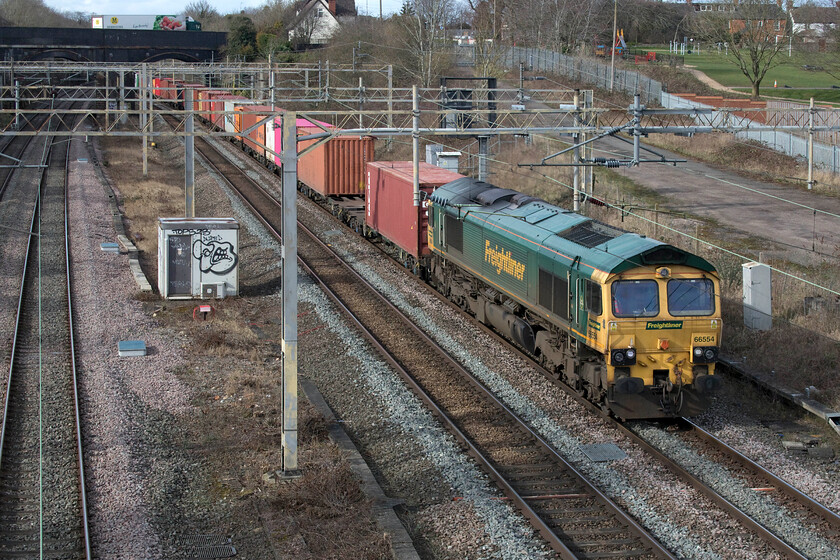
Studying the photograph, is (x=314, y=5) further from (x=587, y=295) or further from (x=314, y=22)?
(x=587, y=295)

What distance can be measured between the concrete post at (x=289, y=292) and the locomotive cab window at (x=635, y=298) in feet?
16.2

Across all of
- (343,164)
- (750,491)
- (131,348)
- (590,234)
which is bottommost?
(750,491)

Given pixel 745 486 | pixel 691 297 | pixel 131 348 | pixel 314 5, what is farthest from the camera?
pixel 314 5

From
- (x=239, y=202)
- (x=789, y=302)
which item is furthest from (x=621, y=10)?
(x=789, y=302)

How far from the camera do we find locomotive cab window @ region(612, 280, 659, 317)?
13.7m

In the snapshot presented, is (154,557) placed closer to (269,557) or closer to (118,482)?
(269,557)

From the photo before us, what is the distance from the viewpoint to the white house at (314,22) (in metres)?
102

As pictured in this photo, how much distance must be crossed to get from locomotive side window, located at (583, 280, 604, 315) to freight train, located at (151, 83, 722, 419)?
0.05ft

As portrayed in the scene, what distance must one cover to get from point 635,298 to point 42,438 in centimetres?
943

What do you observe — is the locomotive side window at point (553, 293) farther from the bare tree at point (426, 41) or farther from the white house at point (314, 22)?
the white house at point (314, 22)

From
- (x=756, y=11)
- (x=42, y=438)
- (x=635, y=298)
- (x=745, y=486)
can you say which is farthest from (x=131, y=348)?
(x=756, y=11)

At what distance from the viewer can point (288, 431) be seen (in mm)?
12359

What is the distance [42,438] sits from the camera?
13672mm

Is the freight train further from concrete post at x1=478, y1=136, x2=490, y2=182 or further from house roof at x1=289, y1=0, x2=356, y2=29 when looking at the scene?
house roof at x1=289, y1=0, x2=356, y2=29
